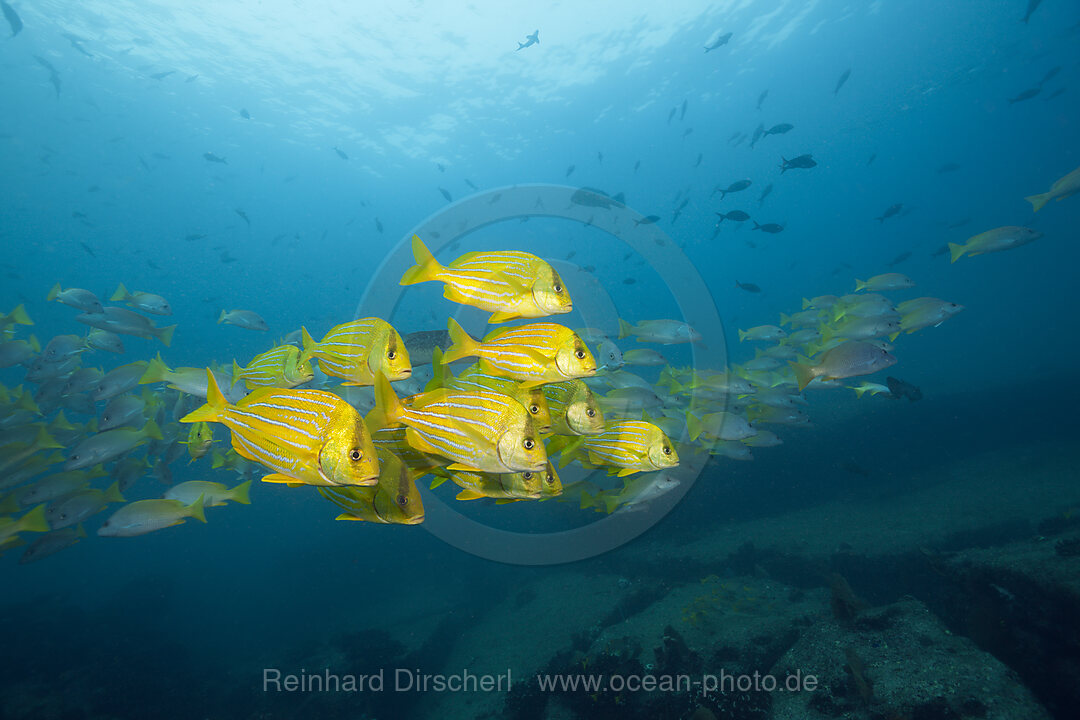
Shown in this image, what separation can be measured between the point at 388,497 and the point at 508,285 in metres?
1.45

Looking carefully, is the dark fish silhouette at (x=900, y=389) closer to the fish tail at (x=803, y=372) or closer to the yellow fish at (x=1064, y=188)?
the fish tail at (x=803, y=372)

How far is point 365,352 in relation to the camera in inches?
106

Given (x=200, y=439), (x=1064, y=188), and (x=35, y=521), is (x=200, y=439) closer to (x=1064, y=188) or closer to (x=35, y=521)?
(x=35, y=521)

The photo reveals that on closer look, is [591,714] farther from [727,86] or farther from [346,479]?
[727,86]

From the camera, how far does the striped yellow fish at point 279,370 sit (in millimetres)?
3455

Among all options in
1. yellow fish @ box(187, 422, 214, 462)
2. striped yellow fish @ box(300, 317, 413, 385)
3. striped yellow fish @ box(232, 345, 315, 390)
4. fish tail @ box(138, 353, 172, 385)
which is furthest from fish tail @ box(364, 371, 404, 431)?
fish tail @ box(138, 353, 172, 385)

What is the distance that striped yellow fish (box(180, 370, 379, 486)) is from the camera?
5.69 ft

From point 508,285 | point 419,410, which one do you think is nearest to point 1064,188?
point 508,285

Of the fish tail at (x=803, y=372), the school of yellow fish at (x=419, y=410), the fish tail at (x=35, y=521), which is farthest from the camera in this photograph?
the fish tail at (x=35, y=521)

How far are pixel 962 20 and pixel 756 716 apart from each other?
55.4 metres

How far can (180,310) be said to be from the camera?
341ft

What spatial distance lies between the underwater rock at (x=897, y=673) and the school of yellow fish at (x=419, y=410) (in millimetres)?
2882

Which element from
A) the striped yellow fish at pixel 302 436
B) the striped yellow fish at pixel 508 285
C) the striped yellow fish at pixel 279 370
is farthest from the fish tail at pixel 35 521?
the striped yellow fish at pixel 508 285

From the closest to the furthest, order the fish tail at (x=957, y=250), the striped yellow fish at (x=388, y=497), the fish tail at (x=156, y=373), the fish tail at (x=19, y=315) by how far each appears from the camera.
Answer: the striped yellow fish at (x=388, y=497), the fish tail at (x=156, y=373), the fish tail at (x=957, y=250), the fish tail at (x=19, y=315)
